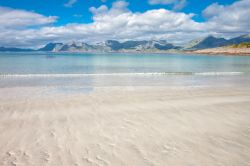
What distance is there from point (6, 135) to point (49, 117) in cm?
242

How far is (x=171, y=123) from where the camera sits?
9.52 m

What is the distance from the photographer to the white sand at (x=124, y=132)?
6.40 m

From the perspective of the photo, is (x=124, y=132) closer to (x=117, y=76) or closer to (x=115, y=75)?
(x=117, y=76)

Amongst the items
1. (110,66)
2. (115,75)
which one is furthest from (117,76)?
(110,66)

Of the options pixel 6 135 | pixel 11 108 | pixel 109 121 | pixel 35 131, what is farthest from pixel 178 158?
pixel 11 108

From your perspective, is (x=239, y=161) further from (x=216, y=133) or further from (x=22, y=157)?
(x=22, y=157)

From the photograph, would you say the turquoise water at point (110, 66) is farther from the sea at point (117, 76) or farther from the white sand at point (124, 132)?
the white sand at point (124, 132)

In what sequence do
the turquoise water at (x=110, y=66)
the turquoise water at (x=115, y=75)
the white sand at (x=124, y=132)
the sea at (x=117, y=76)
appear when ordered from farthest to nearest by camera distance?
the turquoise water at (x=110, y=66), the turquoise water at (x=115, y=75), the sea at (x=117, y=76), the white sand at (x=124, y=132)

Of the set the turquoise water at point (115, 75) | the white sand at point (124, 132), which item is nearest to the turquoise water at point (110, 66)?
the turquoise water at point (115, 75)

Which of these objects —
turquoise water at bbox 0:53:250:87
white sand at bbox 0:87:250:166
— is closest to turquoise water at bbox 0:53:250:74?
turquoise water at bbox 0:53:250:87

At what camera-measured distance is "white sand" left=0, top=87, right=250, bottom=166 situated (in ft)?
21.0

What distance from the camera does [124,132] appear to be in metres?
8.45

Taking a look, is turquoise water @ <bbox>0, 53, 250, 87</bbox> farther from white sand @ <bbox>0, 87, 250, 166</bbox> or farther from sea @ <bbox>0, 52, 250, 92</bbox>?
white sand @ <bbox>0, 87, 250, 166</bbox>

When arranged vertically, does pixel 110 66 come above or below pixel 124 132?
above
